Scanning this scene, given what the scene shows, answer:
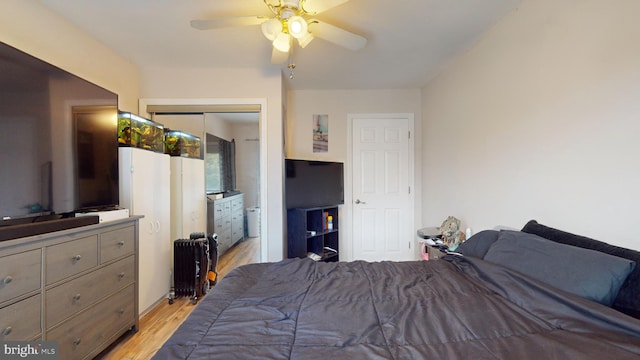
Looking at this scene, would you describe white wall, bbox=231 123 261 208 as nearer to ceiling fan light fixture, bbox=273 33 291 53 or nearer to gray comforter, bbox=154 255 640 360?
ceiling fan light fixture, bbox=273 33 291 53

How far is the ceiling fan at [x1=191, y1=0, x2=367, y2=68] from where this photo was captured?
1630mm

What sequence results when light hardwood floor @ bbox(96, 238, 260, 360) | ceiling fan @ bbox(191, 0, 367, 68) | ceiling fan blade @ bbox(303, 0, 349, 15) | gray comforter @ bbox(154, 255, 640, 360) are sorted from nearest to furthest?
gray comforter @ bbox(154, 255, 640, 360)
ceiling fan blade @ bbox(303, 0, 349, 15)
ceiling fan @ bbox(191, 0, 367, 68)
light hardwood floor @ bbox(96, 238, 260, 360)

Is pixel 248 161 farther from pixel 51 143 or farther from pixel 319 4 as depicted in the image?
pixel 319 4

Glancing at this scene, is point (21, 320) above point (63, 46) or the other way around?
the other way around

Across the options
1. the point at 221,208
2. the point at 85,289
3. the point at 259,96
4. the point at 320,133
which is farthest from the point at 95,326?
the point at 320,133

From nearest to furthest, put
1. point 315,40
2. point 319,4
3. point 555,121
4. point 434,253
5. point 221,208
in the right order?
point 319,4 < point 555,121 < point 315,40 < point 434,253 < point 221,208

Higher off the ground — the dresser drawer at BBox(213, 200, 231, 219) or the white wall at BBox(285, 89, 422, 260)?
the white wall at BBox(285, 89, 422, 260)

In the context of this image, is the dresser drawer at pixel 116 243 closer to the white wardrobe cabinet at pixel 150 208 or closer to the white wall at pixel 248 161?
the white wardrobe cabinet at pixel 150 208

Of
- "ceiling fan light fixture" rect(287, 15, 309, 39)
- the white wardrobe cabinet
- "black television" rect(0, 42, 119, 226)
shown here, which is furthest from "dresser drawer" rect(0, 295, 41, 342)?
"ceiling fan light fixture" rect(287, 15, 309, 39)

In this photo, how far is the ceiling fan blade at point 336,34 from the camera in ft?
5.94

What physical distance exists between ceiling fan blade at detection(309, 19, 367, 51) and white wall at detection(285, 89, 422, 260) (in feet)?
5.80

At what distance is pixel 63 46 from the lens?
80.5 inches

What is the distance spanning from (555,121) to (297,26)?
1694mm

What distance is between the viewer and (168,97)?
2988mm
